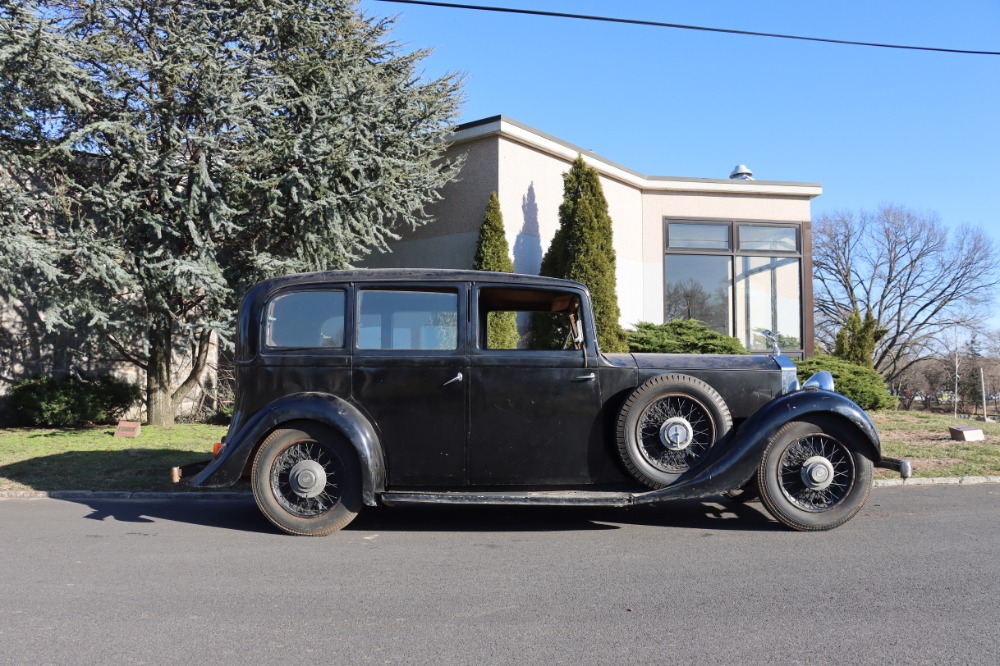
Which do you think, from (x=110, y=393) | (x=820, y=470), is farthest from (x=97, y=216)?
(x=820, y=470)

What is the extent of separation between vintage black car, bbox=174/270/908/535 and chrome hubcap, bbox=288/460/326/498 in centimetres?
1

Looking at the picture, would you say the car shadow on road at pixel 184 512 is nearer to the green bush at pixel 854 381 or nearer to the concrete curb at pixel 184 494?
the concrete curb at pixel 184 494

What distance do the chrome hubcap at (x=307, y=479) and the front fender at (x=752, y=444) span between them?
242cm

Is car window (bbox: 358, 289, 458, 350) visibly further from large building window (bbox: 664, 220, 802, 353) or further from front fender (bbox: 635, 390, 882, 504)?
large building window (bbox: 664, 220, 802, 353)

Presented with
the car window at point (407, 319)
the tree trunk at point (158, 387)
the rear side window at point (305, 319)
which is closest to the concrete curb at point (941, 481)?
the car window at point (407, 319)

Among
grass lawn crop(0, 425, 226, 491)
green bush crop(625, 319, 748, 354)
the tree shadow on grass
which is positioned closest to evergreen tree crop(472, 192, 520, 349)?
green bush crop(625, 319, 748, 354)

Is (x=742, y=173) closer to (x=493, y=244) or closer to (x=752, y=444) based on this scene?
(x=493, y=244)

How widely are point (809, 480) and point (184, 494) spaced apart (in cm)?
609

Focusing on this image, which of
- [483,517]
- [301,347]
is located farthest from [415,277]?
[483,517]

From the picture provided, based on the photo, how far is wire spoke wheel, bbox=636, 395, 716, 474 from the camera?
548cm

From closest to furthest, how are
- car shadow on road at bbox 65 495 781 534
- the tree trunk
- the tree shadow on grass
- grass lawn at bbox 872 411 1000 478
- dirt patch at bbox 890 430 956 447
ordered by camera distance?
car shadow on road at bbox 65 495 781 534 < the tree shadow on grass < grass lawn at bbox 872 411 1000 478 < dirt patch at bbox 890 430 956 447 < the tree trunk

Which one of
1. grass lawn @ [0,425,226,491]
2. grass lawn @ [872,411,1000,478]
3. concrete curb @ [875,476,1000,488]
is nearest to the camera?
concrete curb @ [875,476,1000,488]

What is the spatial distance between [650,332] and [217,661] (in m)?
11.4

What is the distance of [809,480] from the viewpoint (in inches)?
214
